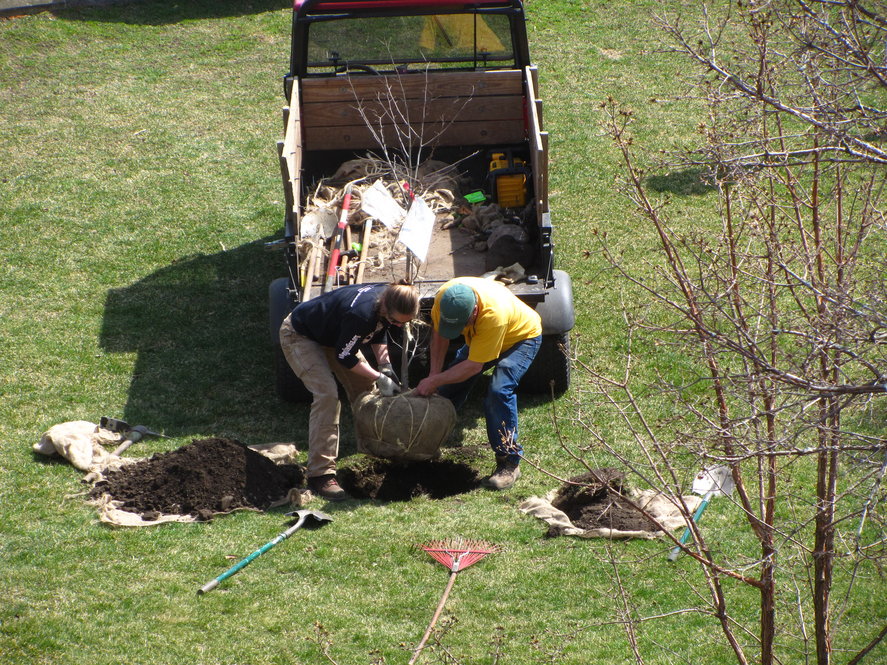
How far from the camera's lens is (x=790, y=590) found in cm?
494

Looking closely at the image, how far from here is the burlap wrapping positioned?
635cm

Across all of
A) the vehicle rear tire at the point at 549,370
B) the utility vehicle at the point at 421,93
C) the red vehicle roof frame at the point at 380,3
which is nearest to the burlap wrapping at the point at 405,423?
the vehicle rear tire at the point at 549,370

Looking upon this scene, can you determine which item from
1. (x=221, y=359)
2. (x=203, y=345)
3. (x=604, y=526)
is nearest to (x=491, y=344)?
(x=604, y=526)

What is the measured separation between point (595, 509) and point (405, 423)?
1.34 meters

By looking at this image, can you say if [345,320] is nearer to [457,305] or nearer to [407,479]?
[457,305]

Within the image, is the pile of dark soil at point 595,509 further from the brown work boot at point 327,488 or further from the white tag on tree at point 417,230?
the white tag on tree at point 417,230

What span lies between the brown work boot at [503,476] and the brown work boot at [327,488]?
96 centimetres

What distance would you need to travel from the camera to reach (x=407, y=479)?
666 centimetres

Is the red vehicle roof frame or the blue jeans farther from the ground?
the red vehicle roof frame

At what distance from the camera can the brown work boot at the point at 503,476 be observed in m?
6.40

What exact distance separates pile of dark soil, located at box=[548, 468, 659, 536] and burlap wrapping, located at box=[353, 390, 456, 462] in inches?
34.9

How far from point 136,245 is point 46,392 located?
114 inches

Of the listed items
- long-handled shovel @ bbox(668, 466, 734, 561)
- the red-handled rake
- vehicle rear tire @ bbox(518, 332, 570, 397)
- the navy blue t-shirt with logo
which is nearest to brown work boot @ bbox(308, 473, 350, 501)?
the navy blue t-shirt with logo

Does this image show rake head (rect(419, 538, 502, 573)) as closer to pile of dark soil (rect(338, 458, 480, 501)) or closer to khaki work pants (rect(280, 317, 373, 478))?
pile of dark soil (rect(338, 458, 480, 501))
